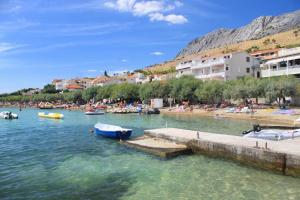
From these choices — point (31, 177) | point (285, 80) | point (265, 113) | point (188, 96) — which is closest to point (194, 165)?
point (31, 177)

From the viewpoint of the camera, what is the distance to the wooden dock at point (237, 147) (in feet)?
72.4

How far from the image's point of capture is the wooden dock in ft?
72.4

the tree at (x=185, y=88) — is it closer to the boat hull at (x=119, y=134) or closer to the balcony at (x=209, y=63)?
the balcony at (x=209, y=63)

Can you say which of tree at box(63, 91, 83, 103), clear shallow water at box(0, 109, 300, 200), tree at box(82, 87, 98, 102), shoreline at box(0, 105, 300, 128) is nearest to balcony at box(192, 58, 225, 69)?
shoreline at box(0, 105, 300, 128)

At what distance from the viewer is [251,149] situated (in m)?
24.3

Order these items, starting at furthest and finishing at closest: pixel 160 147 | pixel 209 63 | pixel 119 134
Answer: pixel 209 63 < pixel 119 134 < pixel 160 147

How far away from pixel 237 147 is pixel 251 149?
1437 mm

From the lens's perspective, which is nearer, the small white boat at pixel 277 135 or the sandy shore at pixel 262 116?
the small white boat at pixel 277 135

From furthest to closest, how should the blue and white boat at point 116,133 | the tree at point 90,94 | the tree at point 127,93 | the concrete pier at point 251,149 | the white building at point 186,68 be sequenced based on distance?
the tree at point 90,94 → the tree at point 127,93 → the white building at point 186,68 → the blue and white boat at point 116,133 → the concrete pier at point 251,149

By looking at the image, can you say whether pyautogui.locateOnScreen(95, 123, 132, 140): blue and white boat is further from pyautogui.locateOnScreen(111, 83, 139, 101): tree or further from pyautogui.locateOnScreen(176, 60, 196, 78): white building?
pyautogui.locateOnScreen(111, 83, 139, 101): tree

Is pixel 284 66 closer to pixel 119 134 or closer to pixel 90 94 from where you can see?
pixel 119 134

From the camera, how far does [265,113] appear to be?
200 feet

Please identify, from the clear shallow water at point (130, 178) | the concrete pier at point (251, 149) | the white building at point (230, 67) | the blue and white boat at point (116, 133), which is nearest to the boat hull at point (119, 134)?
the blue and white boat at point (116, 133)

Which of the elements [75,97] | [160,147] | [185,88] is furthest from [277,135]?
[75,97]
